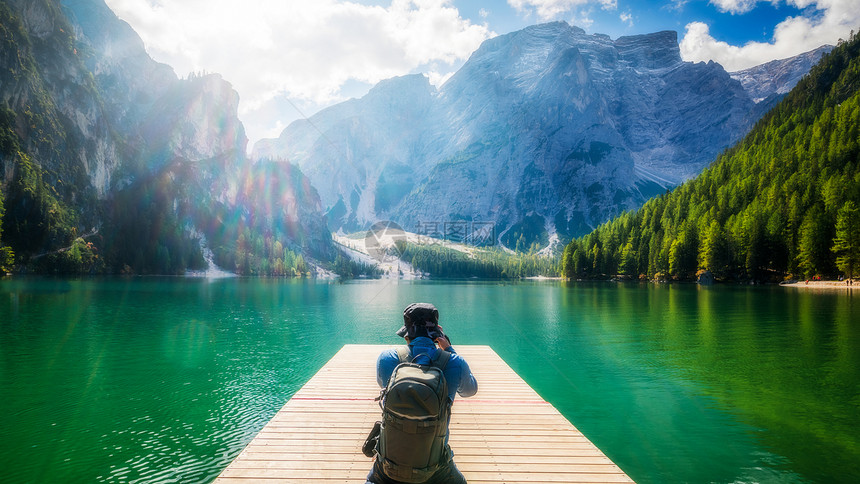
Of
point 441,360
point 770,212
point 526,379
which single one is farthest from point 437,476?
point 770,212

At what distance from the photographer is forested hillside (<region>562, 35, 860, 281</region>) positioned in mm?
97250

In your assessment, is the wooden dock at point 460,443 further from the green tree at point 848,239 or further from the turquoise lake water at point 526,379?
the green tree at point 848,239

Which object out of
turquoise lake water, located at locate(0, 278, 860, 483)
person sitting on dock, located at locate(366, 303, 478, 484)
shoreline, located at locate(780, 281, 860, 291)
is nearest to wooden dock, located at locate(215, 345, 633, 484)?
turquoise lake water, located at locate(0, 278, 860, 483)

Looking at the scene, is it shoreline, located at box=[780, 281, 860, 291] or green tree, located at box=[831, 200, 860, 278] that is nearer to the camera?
shoreline, located at box=[780, 281, 860, 291]

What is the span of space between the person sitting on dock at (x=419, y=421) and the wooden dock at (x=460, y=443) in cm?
307

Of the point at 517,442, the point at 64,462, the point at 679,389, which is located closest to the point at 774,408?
the point at 679,389

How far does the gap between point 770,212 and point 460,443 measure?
136479 millimetres

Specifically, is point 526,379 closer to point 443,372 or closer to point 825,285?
point 443,372

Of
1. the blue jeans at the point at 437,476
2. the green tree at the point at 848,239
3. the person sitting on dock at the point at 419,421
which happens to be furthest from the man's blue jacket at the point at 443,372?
the green tree at the point at 848,239

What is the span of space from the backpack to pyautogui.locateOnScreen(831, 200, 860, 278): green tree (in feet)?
375

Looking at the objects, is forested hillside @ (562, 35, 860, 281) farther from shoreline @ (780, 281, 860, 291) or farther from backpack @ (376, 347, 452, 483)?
backpack @ (376, 347, 452, 483)

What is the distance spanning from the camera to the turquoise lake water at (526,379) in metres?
12.3

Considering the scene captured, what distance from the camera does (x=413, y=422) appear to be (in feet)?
15.7

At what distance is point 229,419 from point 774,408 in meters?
20.2
